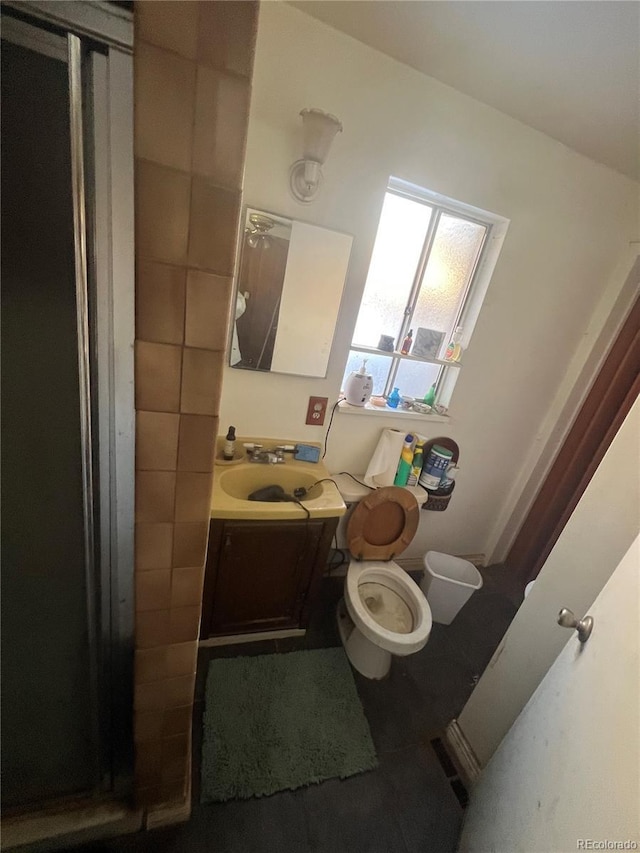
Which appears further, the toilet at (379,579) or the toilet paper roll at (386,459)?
the toilet paper roll at (386,459)

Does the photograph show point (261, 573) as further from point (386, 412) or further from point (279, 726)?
point (386, 412)

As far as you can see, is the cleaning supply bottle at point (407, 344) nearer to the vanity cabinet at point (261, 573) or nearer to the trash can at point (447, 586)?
the vanity cabinet at point (261, 573)

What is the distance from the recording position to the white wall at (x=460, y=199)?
113cm

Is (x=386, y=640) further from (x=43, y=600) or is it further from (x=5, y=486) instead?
(x=5, y=486)

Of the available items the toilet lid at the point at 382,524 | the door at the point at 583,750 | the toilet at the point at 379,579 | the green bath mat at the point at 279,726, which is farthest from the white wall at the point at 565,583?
the toilet lid at the point at 382,524

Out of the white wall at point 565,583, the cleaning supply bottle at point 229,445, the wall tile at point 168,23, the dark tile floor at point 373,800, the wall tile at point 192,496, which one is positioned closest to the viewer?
the wall tile at point 168,23

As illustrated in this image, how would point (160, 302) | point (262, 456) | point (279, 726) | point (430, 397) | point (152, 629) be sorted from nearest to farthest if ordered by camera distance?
point (160, 302), point (152, 629), point (279, 726), point (262, 456), point (430, 397)

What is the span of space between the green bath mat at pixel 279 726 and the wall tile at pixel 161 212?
5.02ft

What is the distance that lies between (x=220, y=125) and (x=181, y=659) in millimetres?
992

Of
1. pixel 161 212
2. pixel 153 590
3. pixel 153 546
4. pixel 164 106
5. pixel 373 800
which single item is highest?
pixel 164 106

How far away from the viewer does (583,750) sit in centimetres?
64

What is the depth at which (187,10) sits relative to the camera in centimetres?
39

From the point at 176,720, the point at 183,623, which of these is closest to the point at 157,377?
the point at 183,623

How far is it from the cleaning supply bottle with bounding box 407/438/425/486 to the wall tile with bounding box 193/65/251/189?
150cm
